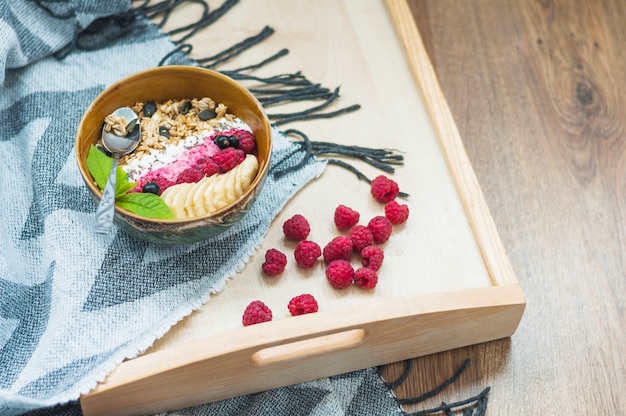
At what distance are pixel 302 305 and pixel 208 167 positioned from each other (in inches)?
8.9

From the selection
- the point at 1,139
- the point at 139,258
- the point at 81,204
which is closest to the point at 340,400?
the point at 139,258

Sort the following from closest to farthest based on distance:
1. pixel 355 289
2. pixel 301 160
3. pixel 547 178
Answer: pixel 355 289, pixel 301 160, pixel 547 178

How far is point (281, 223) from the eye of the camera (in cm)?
119

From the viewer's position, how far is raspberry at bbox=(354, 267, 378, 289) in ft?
3.66

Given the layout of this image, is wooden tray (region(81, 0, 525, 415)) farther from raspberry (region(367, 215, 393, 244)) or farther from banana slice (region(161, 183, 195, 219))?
banana slice (region(161, 183, 195, 219))

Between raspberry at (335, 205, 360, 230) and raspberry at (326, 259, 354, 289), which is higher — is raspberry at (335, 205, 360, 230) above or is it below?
above

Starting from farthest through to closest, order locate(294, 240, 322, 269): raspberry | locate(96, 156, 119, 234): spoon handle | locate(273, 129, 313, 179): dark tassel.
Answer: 1. locate(273, 129, 313, 179): dark tassel
2. locate(294, 240, 322, 269): raspberry
3. locate(96, 156, 119, 234): spoon handle

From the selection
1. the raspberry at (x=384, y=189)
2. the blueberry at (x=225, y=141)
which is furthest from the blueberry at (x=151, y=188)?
the raspberry at (x=384, y=189)

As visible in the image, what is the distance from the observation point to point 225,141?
44.7 inches

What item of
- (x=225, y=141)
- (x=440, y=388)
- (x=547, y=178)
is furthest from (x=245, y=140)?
(x=547, y=178)

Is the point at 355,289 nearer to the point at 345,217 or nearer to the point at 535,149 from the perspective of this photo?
the point at 345,217

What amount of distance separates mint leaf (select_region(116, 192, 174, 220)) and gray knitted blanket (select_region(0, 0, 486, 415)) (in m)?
0.11

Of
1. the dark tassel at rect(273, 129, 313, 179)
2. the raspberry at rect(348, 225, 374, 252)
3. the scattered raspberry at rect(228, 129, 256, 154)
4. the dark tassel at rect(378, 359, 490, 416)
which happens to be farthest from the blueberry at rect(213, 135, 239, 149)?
the dark tassel at rect(378, 359, 490, 416)

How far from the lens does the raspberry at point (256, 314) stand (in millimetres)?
1079
